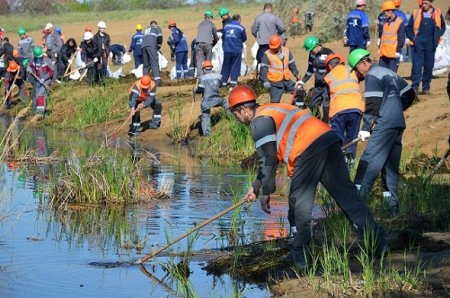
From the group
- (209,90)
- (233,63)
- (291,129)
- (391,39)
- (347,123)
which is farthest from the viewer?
(233,63)

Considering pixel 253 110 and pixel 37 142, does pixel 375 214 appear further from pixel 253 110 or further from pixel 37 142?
pixel 37 142

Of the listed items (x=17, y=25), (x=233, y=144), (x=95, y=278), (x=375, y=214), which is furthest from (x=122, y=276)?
(x=17, y=25)

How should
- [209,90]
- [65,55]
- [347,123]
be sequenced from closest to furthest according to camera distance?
[347,123] < [209,90] < [65,55]

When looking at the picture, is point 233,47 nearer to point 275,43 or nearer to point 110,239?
point 275,43

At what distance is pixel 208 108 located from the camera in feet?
70.3

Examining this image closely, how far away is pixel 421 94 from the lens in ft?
65.6

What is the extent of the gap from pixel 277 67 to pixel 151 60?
7.68 m

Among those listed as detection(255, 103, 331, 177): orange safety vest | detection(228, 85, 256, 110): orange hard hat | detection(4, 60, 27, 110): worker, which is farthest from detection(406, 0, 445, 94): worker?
detection(4, 60, 27, 110): worker

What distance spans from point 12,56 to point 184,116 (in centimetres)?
1012

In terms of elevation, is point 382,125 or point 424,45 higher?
point 382,125

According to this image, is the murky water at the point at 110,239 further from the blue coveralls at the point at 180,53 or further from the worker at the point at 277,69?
the blue coveralls at the point at 180,53

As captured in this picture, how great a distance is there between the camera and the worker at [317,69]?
18.0 metres

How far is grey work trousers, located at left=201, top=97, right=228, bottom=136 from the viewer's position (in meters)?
21.4

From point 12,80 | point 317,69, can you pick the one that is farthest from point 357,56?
point 12,80
